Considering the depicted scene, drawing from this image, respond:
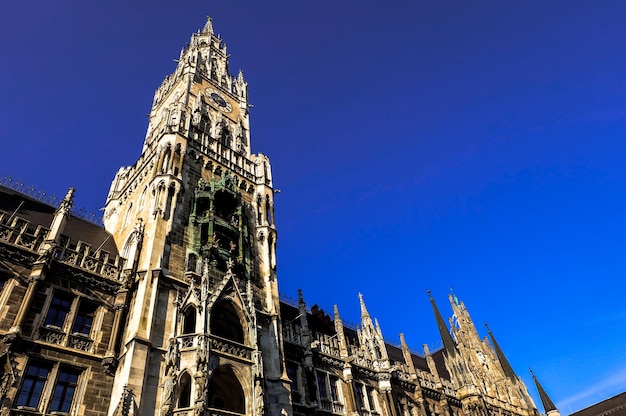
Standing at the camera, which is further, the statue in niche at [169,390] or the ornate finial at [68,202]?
the ornate finial at [68,202]

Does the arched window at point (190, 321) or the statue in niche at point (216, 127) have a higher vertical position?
the statue in niche at point (216, 127)

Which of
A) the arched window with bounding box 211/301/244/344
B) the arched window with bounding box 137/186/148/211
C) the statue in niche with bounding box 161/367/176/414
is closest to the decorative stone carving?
the statue in niche with bounding box 161/367/176/414

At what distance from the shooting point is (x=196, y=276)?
22516mm

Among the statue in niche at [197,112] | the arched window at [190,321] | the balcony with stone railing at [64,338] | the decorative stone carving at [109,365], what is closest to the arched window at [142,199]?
the statue in niche at [197,112]

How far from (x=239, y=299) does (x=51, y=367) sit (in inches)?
359

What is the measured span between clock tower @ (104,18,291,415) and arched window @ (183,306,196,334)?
0.18ft

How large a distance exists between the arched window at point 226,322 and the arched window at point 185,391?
11.3 feet

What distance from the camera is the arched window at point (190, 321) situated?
20.7 metres

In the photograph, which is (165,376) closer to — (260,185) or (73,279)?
(73,279)

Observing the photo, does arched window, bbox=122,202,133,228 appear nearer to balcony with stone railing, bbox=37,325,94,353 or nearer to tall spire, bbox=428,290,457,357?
balcony with stone railing, bbox=37,325,94,353

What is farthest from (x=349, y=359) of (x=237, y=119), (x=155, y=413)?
(x=237, y=119)

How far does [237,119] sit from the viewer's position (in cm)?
3938

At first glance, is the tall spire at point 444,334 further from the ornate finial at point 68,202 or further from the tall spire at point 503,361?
the ornate finial at point 68,202

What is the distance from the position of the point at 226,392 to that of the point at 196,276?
20.5ft
